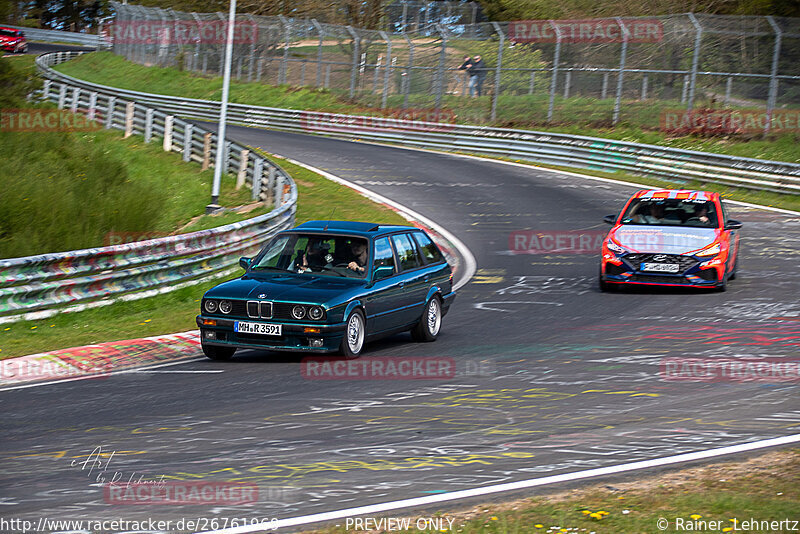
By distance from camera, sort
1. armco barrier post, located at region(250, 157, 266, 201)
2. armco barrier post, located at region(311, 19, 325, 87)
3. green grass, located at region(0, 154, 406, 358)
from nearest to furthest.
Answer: green grass, located at region(0, 154, 406, 358) < armco barrier post, located at region(250, 157, 266, 201) < armco barrier post, located at region(311, 19, 325, 87)

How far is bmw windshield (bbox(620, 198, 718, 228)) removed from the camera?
1611 cm

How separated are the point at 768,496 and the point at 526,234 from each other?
16229mm

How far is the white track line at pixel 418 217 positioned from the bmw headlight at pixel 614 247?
2.58 metres

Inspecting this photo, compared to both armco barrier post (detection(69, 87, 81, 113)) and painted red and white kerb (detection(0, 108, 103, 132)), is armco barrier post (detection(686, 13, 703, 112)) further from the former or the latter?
armco barrier post (detection(69, 87, 81, 113))

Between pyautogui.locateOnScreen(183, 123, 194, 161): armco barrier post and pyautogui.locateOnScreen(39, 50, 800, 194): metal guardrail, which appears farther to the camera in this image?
pyautogui.locateOnScreen(183, 123, 194, 161): armco barrier post

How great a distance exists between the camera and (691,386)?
359 inches

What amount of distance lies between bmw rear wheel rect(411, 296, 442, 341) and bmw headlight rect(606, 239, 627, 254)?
4230mm

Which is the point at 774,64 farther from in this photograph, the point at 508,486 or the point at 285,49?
the point at 285,49

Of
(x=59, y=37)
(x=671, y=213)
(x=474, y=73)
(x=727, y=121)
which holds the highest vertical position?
(x=59, y=37)

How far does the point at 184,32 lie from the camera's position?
5547 cm

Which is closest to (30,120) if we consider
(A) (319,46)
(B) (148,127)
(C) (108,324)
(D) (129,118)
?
(B) (148,127)

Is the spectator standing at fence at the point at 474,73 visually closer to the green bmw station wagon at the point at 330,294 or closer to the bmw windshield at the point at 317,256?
the green bmw station wagon at the point at 330,294

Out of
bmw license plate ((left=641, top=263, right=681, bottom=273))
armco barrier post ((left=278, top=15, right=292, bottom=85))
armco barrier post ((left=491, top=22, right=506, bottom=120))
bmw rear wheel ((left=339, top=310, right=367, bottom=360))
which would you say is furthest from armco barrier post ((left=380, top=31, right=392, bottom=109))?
bmw rear wheel ((left=339, top=310, right=367, bottom=360))

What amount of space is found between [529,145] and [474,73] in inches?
249
